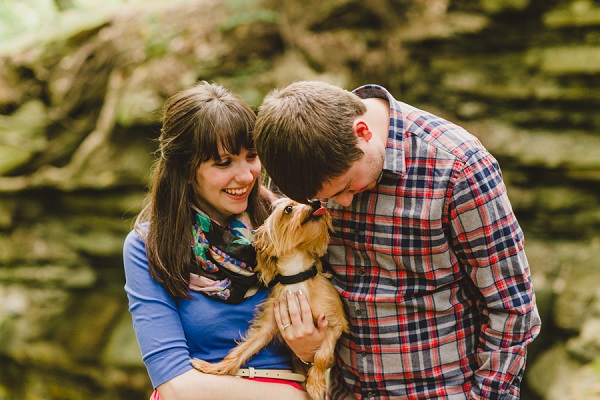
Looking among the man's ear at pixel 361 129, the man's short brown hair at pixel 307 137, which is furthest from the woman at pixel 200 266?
the man's ear at pixel 361 129

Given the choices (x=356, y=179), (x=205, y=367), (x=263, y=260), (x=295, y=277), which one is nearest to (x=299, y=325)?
(x=295, y=277)

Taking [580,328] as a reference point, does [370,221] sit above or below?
above

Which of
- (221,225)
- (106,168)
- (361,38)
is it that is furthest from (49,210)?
(221,225)

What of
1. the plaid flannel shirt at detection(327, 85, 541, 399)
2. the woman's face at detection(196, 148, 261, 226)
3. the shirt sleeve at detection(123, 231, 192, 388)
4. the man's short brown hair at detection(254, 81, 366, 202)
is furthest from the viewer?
the woman's face at detection(196, 148, 261, 226)

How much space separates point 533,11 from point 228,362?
5.19 metres

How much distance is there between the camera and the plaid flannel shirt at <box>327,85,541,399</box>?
6.77 ft

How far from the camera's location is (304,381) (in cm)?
263

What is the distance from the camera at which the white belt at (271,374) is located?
2498mm

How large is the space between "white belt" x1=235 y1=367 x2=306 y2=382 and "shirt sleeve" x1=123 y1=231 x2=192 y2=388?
26 cm

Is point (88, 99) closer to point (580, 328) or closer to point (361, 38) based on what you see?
point (361, 38)

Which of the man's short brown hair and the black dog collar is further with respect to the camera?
the black dog collar

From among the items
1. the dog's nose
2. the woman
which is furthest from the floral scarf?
the dog's nose

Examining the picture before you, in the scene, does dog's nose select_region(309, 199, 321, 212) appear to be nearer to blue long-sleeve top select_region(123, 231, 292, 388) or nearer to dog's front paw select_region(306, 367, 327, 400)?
blue long-sleeve top select_region(123, 231, 292, 388)

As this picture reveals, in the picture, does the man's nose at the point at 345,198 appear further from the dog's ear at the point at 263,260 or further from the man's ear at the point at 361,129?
the dog's ear at the point at 263,260
